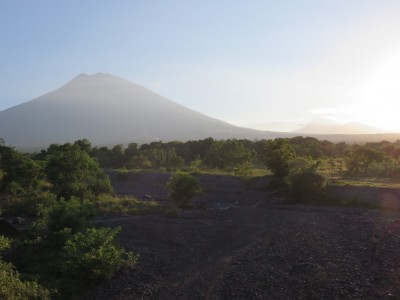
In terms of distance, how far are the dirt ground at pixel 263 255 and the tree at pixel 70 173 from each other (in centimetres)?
642

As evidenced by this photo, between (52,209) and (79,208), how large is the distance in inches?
59.4

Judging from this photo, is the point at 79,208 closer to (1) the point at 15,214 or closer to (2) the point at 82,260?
(2) the point at 82,260

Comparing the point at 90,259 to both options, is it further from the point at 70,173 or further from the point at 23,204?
the point at 70,173

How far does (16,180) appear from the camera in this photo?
25.8m

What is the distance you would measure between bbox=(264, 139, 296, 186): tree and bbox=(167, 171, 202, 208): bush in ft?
25.4

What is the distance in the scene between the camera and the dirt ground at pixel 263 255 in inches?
397

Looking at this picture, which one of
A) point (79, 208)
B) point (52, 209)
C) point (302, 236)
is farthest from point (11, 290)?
point (302, 236)

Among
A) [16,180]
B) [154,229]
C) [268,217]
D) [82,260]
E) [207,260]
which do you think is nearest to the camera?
[82,260]

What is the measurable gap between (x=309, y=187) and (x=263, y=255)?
1165 cm

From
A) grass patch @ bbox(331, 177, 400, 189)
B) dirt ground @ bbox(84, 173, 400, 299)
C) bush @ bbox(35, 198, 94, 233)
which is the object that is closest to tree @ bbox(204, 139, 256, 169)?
grass patch @ bbox(331, 177, 400, 189)

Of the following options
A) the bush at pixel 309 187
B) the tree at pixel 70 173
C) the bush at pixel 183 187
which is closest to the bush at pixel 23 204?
the tree at pixel 70 173

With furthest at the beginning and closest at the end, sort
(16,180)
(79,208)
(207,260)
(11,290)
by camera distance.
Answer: (16,180), (79,208), (207,260), (11,290)

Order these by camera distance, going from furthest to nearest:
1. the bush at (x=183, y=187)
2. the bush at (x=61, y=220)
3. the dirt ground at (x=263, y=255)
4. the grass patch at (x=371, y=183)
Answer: the bush at (x=183, y=187) < the grass patch at (x=371, y=183) < the bush at (x=61, y=220) < the dirt ground at (x=263, y=255)

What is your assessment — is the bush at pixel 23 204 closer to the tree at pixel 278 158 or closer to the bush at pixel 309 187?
the bush at pixel 309 187
